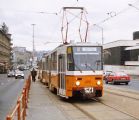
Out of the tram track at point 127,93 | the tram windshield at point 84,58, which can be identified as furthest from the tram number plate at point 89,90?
the tram track at point 127,93

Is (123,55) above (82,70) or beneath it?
above

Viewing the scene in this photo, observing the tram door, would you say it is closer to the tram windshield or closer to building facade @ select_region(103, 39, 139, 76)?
the tram windshield

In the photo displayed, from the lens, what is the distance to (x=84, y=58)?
21250 millimetres

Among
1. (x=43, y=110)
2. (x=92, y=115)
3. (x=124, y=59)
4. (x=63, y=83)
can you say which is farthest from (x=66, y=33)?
(x=124, y=59)

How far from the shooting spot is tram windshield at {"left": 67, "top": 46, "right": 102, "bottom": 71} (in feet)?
69.1

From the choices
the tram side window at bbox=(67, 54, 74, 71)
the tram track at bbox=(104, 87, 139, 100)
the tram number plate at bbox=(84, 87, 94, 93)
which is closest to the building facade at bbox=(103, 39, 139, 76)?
the tram track at bbox=(104, 87, 139, 100)

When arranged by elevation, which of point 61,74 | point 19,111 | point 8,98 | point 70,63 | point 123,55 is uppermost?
point 123,55

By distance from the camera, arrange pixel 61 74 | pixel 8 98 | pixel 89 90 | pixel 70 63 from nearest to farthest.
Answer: pixel 89 90 → pixel 70 63 → pixel 61 74 → pixel 8 98

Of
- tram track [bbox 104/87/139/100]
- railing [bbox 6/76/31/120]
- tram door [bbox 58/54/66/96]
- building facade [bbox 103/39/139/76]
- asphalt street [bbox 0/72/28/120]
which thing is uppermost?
building facade [bbox 103/39/139/76]

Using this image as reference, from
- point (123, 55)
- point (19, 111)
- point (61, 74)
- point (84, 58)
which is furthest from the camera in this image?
point (123, 55)

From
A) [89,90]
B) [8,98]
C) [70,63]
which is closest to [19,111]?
[89,90]

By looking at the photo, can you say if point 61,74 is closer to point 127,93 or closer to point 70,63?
point 70,63

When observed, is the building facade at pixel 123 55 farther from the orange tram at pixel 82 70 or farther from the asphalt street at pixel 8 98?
the orange tram at pixel 82 70

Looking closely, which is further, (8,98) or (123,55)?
(123,55)
